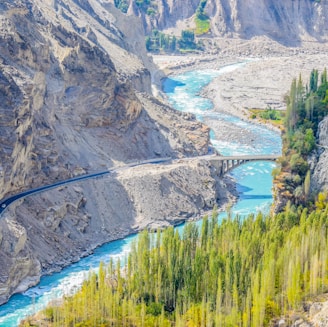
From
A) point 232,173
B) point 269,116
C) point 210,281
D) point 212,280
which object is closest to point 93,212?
point 210,281

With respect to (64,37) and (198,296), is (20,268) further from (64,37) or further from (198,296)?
(64,37)

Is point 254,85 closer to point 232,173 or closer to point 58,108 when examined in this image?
point 232,173

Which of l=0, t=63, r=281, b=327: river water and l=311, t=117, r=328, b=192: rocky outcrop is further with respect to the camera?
l=311, t=117, r=328, b=192: rocky outcrop

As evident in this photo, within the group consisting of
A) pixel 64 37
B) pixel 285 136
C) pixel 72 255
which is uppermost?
pixel 64 37

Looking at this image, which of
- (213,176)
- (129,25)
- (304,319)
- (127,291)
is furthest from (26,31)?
(129,25)

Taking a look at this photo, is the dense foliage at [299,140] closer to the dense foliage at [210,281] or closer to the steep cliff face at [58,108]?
the dense foliage at [210,281]

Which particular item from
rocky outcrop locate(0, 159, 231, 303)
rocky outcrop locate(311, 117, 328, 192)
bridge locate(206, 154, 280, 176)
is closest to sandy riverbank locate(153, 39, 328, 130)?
bridge locate(206, 154, 280, 176)

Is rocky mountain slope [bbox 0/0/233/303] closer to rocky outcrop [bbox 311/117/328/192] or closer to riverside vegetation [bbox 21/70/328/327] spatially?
riverside vegetation [bbox 21/70/328/327]
